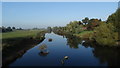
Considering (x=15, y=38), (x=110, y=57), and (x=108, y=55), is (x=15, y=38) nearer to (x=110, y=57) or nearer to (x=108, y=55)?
(x=108, y=55)

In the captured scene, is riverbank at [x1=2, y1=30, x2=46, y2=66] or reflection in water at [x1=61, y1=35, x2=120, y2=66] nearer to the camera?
reflection in water at [x1=61, y1=35, x2=120, y2=66]

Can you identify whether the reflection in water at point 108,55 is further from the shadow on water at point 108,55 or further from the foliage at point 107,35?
the foliage at point 107,35

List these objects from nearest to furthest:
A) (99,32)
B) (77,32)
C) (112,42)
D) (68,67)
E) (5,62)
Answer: (68,67)
(5,62)
(112,42)
(99,32)
(77,32)

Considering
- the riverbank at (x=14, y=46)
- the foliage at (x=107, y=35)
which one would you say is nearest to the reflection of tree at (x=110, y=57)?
the foliage at (x=107, y=35)

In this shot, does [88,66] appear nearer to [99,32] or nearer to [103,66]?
[103,66]

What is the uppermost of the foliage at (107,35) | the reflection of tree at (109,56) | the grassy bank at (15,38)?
the foliage at (107,35)

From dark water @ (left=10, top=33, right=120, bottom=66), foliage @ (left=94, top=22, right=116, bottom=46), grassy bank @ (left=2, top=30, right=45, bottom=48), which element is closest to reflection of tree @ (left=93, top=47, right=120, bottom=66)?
dark water @ (left=10, top=33, right=120, bottom=66)

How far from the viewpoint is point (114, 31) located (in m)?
47.8

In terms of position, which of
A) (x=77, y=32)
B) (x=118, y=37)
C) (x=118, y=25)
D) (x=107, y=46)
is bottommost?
(x=77, y=32)

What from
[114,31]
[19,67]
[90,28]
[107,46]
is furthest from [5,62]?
[90,28]

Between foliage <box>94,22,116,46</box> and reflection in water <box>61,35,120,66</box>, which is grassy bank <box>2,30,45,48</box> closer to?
reflection in water <box>61,35,120,66</box>

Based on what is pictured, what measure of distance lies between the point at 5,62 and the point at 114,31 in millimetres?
39566

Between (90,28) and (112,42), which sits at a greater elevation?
(112,42)

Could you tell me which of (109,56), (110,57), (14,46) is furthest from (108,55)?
A: (14,46)
